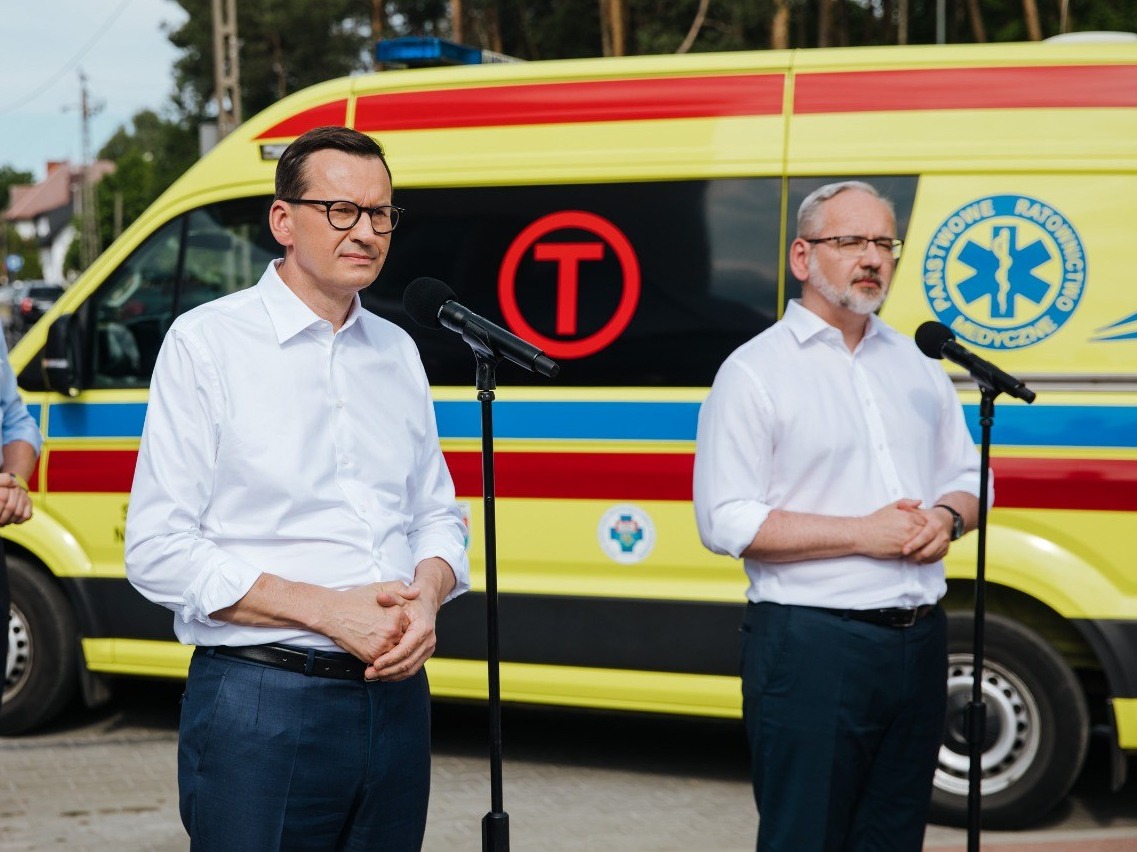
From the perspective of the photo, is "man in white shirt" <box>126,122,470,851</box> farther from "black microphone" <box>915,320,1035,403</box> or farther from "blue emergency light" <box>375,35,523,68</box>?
"blue emergency light" <box>375,35,523,68</box>

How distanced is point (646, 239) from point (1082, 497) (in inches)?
67.7

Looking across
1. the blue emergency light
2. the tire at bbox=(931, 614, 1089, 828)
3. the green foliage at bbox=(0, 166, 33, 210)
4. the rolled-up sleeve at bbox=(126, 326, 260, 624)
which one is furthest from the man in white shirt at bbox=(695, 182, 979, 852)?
the green foliage at bbox=(0, 166, 33, 210)

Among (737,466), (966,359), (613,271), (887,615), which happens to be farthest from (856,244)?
(613,271)

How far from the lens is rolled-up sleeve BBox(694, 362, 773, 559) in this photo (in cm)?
336

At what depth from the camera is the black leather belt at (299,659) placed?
2.66 metres

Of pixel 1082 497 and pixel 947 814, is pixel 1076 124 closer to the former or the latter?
pixel 1082 497

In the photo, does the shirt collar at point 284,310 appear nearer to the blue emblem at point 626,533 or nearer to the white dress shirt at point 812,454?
the white dress shirt at point 812,454

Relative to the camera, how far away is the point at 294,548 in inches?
106

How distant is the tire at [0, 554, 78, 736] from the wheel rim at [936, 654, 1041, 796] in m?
3.54

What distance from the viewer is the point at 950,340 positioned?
12.2 ft

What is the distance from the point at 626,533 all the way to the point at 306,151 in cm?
294

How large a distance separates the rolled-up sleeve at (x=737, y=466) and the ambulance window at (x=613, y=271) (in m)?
1.94

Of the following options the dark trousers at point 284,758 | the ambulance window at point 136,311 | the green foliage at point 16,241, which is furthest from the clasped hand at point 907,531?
the green foliage at point 16,241

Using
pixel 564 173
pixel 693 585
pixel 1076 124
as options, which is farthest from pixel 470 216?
pixel 1076 124
